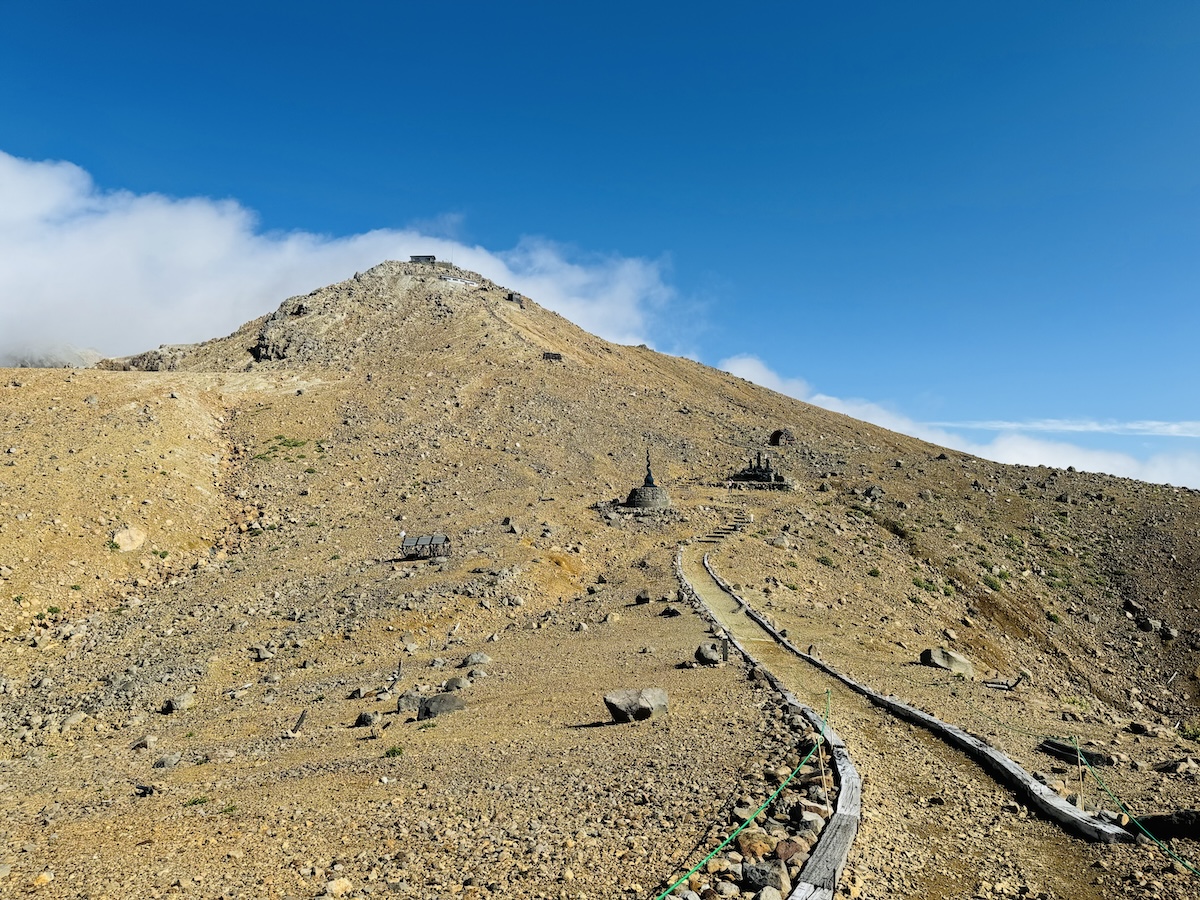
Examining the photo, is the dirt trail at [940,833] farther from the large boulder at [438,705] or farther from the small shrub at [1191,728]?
the small shrub at [1191,728]

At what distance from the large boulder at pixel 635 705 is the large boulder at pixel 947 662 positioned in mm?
11379

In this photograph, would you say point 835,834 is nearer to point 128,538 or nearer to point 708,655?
point 708,655

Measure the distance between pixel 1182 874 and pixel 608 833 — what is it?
7.23m

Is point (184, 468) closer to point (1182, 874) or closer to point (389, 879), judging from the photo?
point (389, 879)

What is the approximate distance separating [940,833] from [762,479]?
124 ft

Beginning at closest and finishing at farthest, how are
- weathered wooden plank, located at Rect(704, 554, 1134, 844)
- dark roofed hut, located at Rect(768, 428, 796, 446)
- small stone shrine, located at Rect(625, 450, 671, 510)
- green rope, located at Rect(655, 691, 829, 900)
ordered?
green rope, located at Rect(655, 691, 829, 900) → weathered wooden plank, located at Rect(704, 554, 1134, 844) → small stone shrine, located at Rect(625, 450, 671, 510) → dark roofed hut, located at Rect(768, 428, 796, 446)

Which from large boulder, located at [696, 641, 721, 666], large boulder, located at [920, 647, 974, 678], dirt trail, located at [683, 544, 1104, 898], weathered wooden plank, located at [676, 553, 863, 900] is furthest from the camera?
large boulder, located at [920, 647, 974, 678]

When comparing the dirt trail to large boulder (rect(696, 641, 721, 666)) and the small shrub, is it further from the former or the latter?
the small shrub

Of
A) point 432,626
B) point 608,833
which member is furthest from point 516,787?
point 432,626

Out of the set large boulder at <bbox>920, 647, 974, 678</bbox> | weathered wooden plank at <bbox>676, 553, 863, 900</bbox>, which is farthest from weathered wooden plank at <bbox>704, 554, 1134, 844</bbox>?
large boulder at <bbox>920, 647, 974, 678</bbox>

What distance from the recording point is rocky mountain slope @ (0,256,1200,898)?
1048 cm

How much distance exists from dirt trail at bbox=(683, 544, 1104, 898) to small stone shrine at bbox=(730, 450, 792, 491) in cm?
3245

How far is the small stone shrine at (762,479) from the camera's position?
1812 inches

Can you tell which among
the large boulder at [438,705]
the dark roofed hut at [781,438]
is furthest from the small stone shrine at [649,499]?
the dark roofed hut at [781,438]
